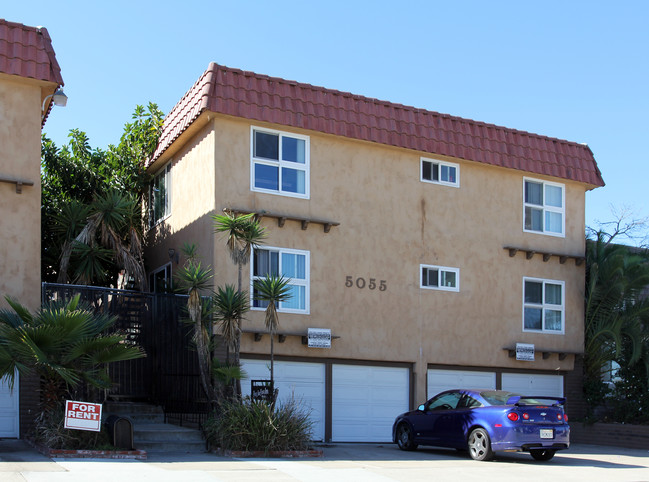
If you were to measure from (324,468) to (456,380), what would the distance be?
8.69 meters

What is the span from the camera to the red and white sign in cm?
1390

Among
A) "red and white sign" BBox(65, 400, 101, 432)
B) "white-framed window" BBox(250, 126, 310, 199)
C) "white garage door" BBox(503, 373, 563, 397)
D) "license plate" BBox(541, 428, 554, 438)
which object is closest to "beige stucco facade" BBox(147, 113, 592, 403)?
"white-framed window" BBox(250, 126, 310, 199)

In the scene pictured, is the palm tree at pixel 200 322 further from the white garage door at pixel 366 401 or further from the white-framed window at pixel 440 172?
the white-framed window at pixel 440 172

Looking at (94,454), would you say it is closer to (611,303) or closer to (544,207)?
(544,207)

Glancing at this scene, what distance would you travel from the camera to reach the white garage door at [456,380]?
2173 cm

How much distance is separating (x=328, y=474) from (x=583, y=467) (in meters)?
5.34

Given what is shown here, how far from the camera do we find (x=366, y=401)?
2083 centimetres

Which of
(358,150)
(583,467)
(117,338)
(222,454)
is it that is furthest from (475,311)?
(117,338)

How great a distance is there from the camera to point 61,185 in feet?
74.9

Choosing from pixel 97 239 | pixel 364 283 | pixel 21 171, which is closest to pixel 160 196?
pixel 97 239

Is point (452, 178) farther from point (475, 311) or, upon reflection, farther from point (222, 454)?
point (222, 454)

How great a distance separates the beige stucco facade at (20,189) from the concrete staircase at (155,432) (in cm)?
284

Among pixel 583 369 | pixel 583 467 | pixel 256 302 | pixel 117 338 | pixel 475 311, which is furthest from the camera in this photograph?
pixel 583 369

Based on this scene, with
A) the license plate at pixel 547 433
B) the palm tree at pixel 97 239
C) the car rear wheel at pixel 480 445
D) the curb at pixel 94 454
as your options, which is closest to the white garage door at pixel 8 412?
the curb at pixel 94 454
